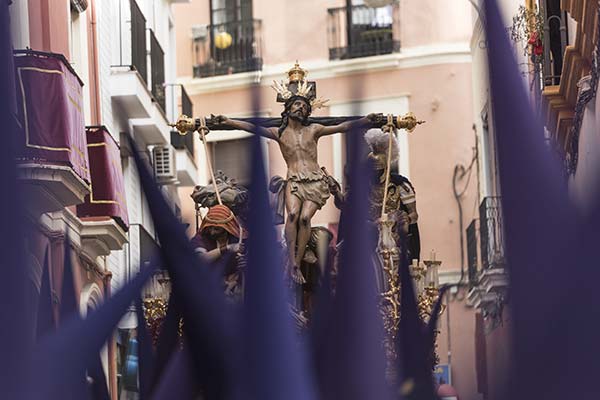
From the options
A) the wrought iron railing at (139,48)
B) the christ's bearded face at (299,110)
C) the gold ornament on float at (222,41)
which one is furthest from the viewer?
the gold ornament on float at (222,41)

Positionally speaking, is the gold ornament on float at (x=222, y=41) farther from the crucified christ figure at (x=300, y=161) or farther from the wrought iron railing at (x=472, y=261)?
the wrought iron railing at (x=472, y=261)

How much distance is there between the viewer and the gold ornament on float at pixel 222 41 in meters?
30.2

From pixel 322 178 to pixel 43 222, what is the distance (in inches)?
350

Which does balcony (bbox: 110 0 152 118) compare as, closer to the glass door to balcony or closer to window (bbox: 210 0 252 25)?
the glass door to balcony

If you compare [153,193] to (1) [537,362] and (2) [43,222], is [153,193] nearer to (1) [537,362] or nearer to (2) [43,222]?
(2) [43,222]

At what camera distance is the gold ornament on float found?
99.0ft

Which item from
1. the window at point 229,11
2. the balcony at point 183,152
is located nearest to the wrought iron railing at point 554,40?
the balcony at point 183,152

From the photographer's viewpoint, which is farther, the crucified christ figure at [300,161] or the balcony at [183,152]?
the balcony at [183,152]

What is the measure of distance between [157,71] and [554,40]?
8836mm

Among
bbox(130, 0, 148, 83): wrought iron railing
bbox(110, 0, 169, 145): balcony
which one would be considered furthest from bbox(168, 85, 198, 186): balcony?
bbox(130, 0, 148, 83): wrought iron railing

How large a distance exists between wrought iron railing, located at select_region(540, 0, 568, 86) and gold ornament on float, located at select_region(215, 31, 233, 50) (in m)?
13.2

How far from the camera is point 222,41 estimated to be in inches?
1190

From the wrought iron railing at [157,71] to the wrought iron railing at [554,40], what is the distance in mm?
7808

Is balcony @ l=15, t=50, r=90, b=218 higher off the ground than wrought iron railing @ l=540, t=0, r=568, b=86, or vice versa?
wrought iron railing @ l=540, t=0, r=568, b=86
